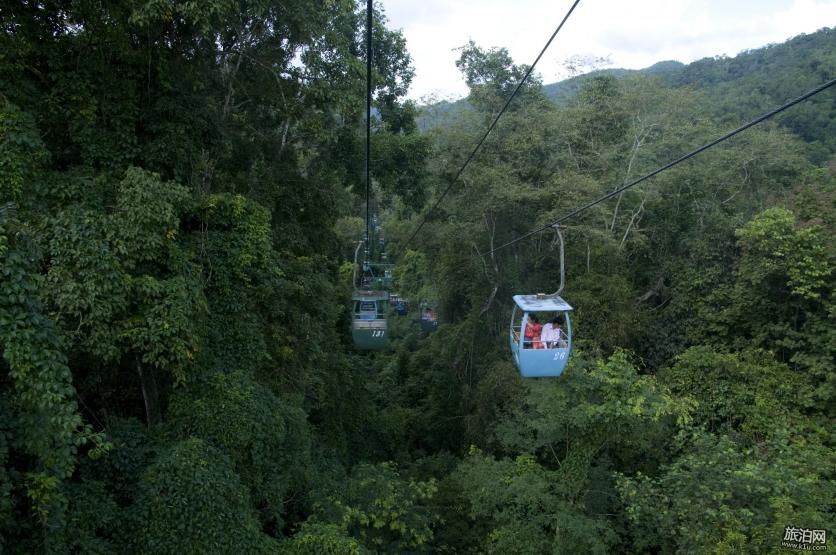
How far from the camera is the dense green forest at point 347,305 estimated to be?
5.12 m

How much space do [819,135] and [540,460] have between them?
18.1 m

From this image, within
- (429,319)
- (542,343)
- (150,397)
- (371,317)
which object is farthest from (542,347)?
(429,319)

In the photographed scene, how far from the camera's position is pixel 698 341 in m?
10.8

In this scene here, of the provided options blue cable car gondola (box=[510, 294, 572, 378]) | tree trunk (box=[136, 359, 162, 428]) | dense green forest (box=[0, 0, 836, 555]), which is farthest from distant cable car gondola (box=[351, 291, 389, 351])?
tree trunk (box=[136, 359, 162, 428])

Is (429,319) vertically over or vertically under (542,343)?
under

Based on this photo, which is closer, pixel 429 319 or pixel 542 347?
pixel 542 347

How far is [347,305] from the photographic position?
1609cm

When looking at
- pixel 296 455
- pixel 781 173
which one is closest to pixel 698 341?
pixel 781 173

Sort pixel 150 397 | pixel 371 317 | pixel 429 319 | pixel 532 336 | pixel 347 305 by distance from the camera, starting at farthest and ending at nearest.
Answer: pixel 429 319 → pixel 347 305 → pixel 371 317 → pixel 532 336 → pixel 150 397

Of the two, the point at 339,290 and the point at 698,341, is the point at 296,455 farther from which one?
the point at 698,341


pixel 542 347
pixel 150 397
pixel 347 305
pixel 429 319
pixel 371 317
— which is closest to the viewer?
pixel 150 397

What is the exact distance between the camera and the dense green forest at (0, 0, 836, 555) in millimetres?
5125

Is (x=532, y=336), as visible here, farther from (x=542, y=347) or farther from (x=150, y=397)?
(x=150, y=397)

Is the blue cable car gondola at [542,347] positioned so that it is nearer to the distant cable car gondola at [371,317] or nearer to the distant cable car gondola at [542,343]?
the distant cable car gondola at [542,343]
